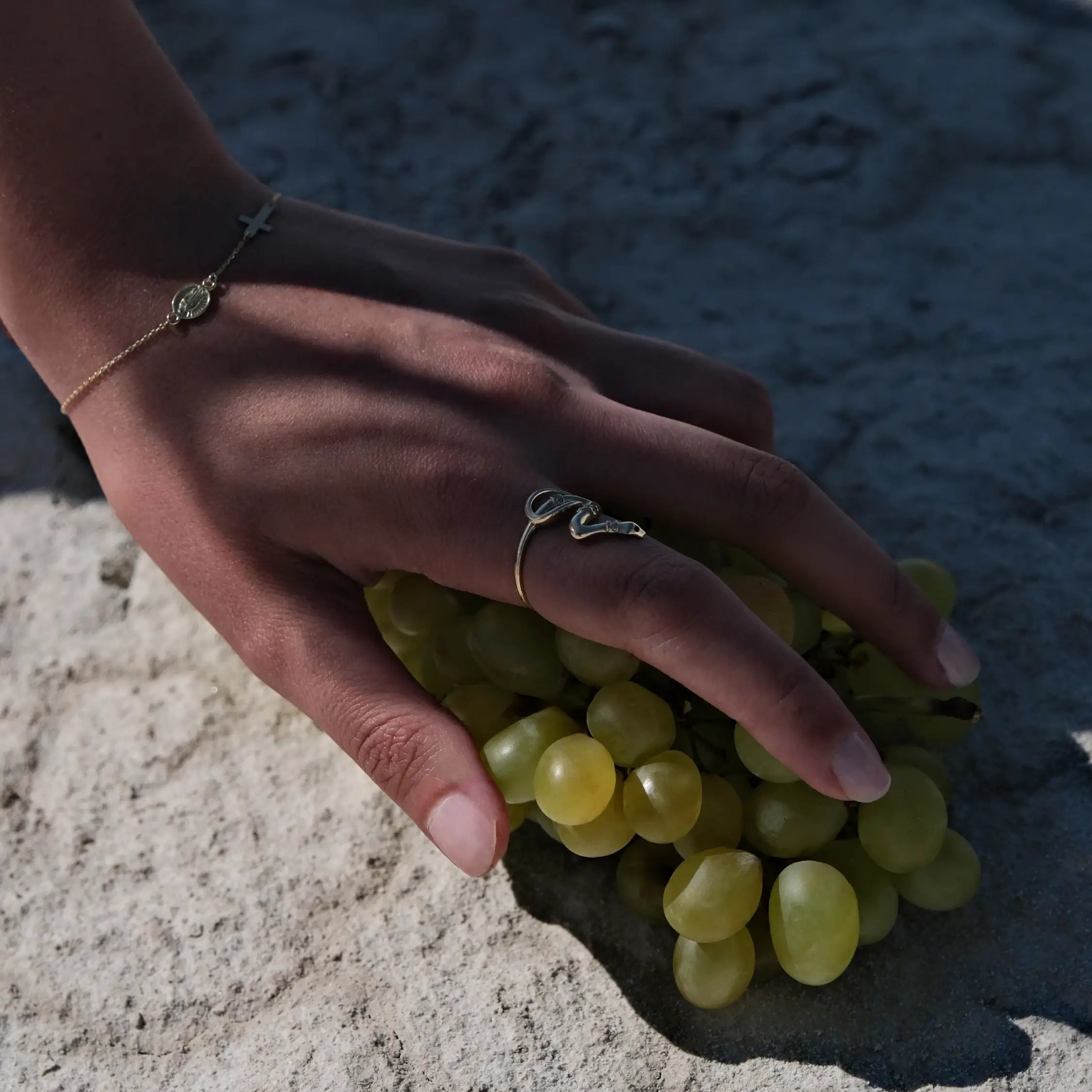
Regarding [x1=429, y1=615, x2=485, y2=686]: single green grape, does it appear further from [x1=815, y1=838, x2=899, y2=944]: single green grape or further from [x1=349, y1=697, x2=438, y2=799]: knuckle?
[x1=815, y1=838, x2=899, y2=944]: single green grape

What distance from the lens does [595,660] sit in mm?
991

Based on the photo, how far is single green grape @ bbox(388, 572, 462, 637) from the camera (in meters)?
1.11

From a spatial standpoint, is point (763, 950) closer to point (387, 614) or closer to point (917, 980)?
point (917, 980)

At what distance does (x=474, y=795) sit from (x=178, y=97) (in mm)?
903

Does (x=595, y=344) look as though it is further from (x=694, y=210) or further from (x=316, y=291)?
(x=694, y=210)

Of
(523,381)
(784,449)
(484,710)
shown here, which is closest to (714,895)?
(484,710)

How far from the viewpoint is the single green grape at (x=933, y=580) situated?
3.91 feet

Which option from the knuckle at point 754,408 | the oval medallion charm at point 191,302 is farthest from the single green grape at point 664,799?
the oval medallion charm at point 191,302

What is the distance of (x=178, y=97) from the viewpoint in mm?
1310

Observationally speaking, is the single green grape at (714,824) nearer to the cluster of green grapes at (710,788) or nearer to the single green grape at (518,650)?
the cluster of green grapes at (710,788)

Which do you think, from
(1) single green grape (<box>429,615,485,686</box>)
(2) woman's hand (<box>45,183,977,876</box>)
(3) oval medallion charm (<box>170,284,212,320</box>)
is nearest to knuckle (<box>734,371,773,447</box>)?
(2) woman's hand (<box>45,183,977,876</box>)

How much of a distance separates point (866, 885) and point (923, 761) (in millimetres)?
137

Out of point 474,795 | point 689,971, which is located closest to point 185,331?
point 474,795

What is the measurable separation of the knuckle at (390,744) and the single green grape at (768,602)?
1.02 ft
